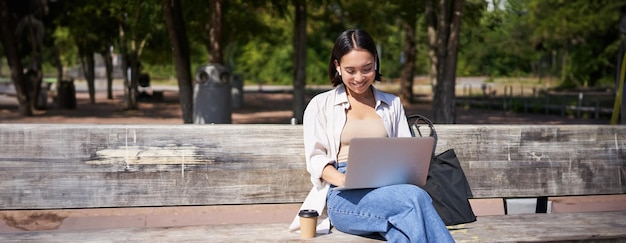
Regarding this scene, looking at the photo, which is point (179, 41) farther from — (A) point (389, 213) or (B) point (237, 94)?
(B) point (237, 94)

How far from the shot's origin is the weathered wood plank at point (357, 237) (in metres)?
3.66

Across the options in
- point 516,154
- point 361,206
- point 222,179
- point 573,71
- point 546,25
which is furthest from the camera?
point 573,71

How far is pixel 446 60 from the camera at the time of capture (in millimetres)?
11641

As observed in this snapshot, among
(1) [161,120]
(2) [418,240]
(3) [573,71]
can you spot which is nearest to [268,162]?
(2) [418,240]

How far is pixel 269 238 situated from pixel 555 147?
7.08ft

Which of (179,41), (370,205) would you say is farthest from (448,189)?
(179,41)

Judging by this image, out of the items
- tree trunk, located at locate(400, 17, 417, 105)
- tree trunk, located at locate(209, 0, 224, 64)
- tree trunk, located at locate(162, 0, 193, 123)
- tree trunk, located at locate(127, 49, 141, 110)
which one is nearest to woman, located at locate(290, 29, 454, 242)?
tree trunk, located at locate(162, 0, 193, 123)

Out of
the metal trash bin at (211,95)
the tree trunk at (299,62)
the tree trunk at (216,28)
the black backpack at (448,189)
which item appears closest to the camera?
the black backpack at (448,189)

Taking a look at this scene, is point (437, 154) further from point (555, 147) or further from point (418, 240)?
point (418, 240)

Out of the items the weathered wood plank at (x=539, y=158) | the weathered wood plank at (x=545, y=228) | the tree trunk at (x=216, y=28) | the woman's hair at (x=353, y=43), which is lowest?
Answer: the weathered wood plank at (x=545, y=228)

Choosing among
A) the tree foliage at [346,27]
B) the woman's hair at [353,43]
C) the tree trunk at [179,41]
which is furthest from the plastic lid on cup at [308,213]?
the tree trunk at [179,41]

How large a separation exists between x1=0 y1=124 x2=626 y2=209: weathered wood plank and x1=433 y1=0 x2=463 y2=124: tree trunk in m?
6.63

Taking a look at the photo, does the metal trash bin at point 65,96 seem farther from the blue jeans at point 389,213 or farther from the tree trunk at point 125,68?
the blue jeans at point 389,213

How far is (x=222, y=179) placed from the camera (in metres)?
4.29
